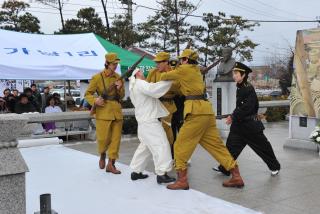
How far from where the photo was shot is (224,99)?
33.7 ft

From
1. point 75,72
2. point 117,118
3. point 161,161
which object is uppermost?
point 75,72

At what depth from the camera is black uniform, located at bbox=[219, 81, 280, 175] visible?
5.95 meters

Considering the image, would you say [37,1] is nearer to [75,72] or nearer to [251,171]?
[75,72]

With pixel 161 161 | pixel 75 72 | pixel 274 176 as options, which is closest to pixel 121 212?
pixel 161 161

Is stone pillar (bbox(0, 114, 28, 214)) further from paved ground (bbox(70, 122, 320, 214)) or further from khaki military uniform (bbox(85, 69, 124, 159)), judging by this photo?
khaki military uniform (bbox(85, 69, 124, 159))

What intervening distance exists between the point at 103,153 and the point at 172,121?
132 centimetres

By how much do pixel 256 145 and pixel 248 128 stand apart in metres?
0.30

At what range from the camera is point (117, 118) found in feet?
21.4

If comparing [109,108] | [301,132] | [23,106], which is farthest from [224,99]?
[23,106]

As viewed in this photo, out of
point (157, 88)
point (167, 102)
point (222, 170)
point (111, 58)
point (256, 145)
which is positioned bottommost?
point (222, 170)

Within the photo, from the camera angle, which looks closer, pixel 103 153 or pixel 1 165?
pixel 1 165

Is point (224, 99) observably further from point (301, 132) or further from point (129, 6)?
point (129, 6)

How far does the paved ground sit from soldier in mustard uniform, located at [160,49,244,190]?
0.99ft

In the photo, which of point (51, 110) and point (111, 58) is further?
point (51, 110)
